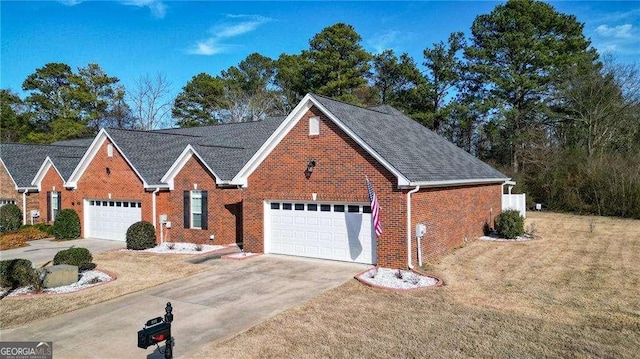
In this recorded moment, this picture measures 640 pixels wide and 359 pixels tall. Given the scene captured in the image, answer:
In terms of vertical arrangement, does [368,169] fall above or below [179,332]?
above

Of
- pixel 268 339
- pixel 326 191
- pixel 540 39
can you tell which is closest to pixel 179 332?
pixel 268 339

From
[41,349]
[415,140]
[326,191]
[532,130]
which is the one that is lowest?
[41,349]

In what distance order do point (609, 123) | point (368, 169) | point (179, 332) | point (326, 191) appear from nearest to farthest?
point (179, 332) < point (368, 169) < point (326, 191) < point (609, 123)

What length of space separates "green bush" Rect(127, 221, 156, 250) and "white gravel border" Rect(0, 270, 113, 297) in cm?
451

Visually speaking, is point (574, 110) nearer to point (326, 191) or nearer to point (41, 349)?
point (326, 191)

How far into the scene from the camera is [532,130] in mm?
39688

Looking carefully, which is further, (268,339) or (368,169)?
(368,169)

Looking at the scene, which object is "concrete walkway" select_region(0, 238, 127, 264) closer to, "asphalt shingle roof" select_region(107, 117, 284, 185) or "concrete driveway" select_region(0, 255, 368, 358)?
"asphalt shingle roof" select_region(107, 117, 284, 185)

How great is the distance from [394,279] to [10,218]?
2555 centimetres

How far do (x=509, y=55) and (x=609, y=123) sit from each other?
1019 cm

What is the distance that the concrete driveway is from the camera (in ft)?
27.4

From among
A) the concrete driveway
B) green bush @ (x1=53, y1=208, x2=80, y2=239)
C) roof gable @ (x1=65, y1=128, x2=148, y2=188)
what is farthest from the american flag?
green bush @ (x1=53, y1=208, x2=80, y2=239)

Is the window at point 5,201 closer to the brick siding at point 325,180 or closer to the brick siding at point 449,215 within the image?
the brick siding at point 325,180

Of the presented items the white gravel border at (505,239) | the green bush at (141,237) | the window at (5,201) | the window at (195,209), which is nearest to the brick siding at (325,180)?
the window at (195,209)
